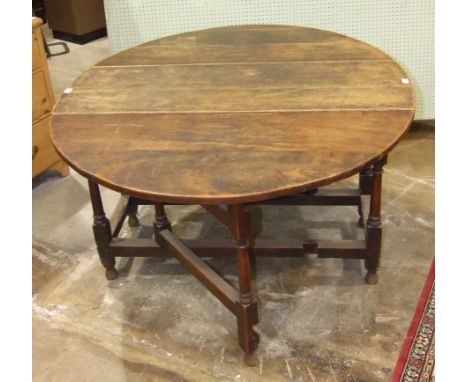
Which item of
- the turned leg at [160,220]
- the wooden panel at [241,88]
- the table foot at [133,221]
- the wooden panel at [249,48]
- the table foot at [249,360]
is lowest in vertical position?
the table foot at [249,360]

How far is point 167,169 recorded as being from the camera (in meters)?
1.50

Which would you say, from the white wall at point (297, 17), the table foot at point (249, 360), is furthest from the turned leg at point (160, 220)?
the white wall at point (297, 17)

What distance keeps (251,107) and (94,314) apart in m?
0.99

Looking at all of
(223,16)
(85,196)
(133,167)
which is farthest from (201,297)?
(223,16)

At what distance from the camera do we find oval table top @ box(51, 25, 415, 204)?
1.46 meters

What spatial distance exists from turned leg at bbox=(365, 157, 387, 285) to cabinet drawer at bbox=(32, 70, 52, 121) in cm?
170

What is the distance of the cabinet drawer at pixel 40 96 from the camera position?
8.85 feet

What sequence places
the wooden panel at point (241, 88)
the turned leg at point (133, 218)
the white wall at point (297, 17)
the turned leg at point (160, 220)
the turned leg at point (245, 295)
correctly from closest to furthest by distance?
1. the turned leg at point (245, 295)
2. the wooden panel at point (241, 88)
3. the turned leg at point (160, 220)
4. the turned leg at point (133, 218)
5. the white wall at point (297, 17)

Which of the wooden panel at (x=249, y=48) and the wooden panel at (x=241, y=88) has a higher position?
the wooden panel at (x=249, y=48)

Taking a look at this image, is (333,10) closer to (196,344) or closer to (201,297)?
(201,297)

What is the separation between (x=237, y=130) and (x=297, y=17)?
53.9 inches

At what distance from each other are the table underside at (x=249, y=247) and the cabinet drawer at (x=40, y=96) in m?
0.77

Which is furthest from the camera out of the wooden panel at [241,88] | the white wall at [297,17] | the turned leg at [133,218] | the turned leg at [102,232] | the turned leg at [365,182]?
the white wall at [297,17]

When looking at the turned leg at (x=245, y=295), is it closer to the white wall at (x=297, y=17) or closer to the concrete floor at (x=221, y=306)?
the concrete floor at (x=221, y=306)
